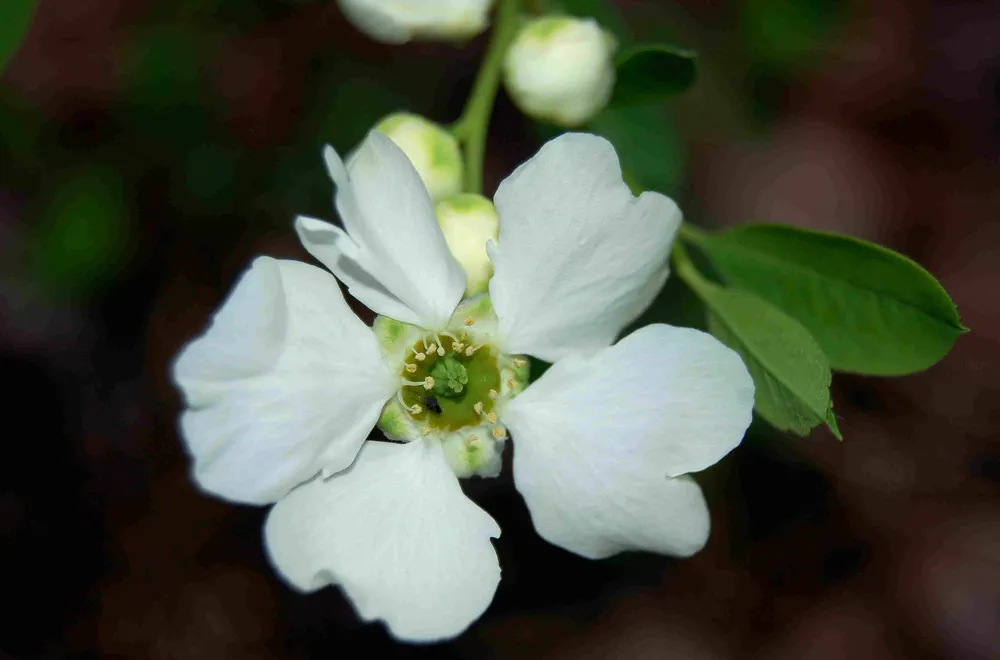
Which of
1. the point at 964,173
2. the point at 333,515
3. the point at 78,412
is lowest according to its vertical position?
the point at 78,412

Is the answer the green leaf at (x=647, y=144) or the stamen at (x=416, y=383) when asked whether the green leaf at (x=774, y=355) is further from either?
the green leaf at (x=647, y=144)

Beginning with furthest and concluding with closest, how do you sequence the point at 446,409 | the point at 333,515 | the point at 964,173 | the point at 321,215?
the point at 964,173 → the point at 321,215 → the point at 446,409 → the point at 333,515

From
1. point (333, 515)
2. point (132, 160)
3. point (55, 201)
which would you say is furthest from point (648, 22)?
point (333, 515)

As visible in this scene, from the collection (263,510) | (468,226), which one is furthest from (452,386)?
(263,510)

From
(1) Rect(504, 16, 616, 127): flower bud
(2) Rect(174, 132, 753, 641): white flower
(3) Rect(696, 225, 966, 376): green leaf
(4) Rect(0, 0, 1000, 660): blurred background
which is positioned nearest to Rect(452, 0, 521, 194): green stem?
(1) Rect(504, 16, 616, 127): flower bud

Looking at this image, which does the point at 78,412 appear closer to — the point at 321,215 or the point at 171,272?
the point at 171,272

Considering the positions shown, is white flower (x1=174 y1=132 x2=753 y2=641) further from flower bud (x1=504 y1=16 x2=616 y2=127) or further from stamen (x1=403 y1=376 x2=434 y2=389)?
flower bud (x1=504 y1=16 x2=616 y2=127)
